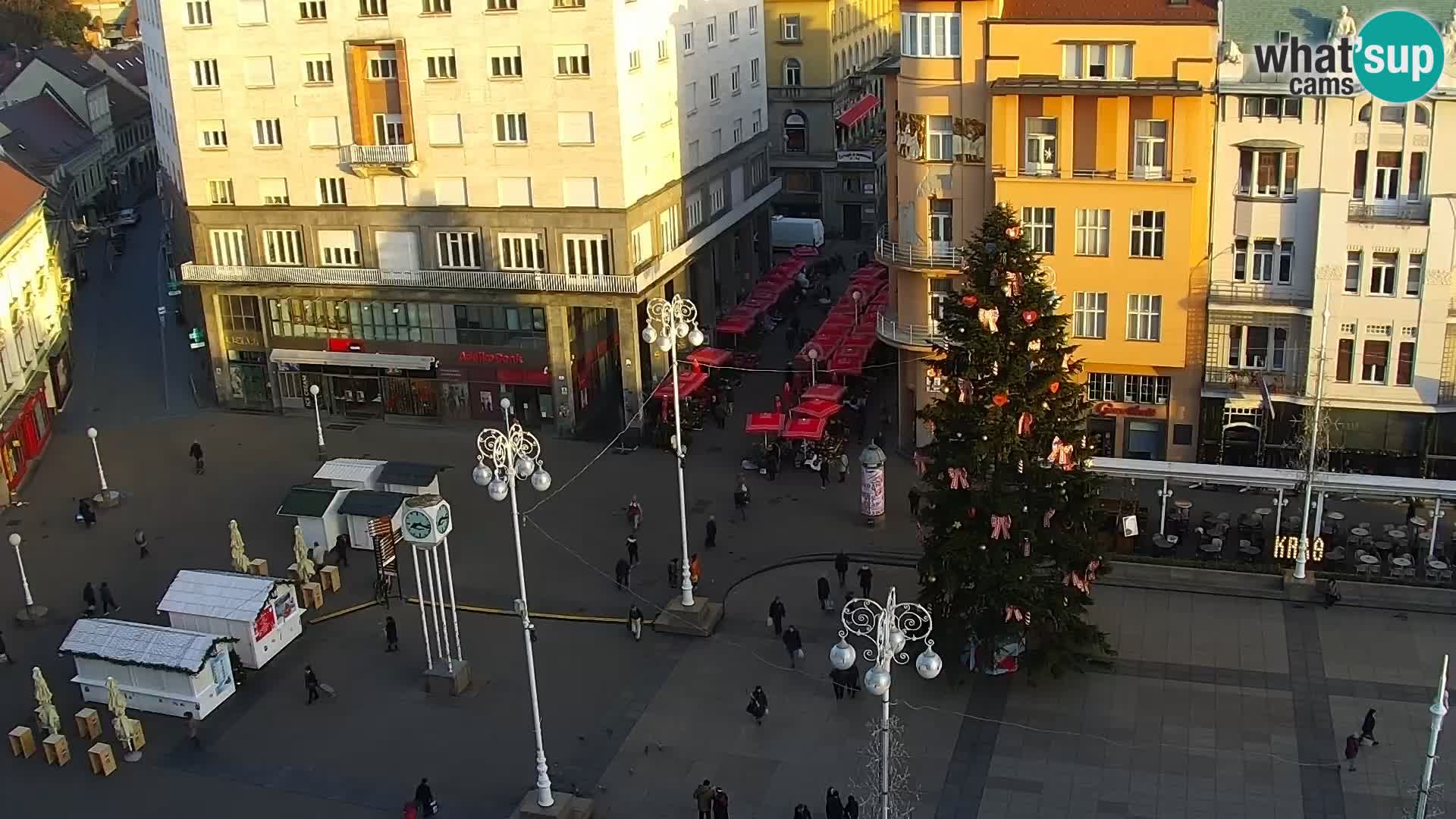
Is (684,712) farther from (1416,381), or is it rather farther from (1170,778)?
(1416,381)

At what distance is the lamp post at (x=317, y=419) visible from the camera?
214 ft

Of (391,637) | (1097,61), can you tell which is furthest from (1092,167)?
(391,637)

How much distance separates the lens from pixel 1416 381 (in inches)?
2078

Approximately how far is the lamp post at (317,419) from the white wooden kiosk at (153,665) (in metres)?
20.4

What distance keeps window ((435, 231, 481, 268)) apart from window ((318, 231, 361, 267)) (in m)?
4.16

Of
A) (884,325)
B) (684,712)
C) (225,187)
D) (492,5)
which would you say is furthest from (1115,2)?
(225,187)

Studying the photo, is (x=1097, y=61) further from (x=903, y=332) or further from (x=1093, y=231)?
(x=903, y=332)

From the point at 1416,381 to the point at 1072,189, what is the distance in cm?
1377

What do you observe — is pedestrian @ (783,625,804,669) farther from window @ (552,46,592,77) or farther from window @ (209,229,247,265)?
window @ (209,229,247,265)

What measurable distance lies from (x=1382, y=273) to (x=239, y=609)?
40.0m

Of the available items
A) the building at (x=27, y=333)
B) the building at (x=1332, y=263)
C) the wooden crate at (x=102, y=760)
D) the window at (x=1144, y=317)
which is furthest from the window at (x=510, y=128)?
the wooden crate at (x=102, y=760)

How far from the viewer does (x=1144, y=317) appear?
55.5 metres

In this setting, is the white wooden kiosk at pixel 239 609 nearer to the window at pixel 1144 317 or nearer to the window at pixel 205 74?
the window at pixel 205 74

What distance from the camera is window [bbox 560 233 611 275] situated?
64438 mm
